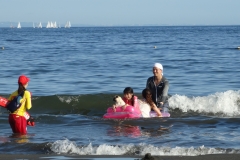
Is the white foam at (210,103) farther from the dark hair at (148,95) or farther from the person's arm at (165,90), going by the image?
the dark hair at (148,95)

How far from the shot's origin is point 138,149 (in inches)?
373

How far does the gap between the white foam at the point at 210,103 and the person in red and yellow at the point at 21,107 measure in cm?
692

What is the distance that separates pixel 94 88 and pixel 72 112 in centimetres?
361

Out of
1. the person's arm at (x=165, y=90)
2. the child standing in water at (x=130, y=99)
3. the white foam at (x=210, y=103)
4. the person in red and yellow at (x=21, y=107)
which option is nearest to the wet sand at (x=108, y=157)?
the person in red and yellow at (x=21, y=107)

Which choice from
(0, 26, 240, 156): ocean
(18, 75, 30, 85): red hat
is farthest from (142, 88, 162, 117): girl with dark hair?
(18, 75, 30, 85): red hat

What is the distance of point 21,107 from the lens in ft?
34.4

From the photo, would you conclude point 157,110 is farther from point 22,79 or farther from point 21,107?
point 22,79

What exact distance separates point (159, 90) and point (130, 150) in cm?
373

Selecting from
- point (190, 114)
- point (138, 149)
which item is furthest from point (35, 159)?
point (190, 114)

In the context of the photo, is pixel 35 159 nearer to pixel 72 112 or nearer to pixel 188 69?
pixel 72 112

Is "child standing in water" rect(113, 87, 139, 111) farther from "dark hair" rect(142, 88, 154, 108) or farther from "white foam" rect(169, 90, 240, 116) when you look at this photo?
"white foam" rect(169, 90, 240, 116)

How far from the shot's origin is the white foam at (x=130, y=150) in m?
9.15

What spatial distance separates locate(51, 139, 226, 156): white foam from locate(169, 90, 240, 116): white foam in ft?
22.4

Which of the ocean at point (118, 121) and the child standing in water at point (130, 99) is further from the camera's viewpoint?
the child standing in water at point (130, 99)
